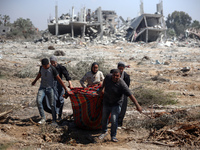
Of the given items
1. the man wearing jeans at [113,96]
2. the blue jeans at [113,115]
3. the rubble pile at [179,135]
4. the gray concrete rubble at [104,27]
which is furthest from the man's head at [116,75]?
the gray concrete rubble at [104,27]

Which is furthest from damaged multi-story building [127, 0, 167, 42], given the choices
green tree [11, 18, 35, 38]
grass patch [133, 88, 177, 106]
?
grass patch [133, 88, 177, 106]

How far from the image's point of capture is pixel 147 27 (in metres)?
34.8

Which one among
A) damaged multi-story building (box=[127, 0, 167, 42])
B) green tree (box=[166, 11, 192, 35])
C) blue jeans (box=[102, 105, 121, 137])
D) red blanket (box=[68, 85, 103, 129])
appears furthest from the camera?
green tree (box=[166, 11, 192, 35])

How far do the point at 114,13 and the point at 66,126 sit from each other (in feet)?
188

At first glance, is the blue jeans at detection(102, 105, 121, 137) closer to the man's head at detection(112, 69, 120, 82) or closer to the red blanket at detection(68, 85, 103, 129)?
the red blanket at detection(68, 85, 103, 129)

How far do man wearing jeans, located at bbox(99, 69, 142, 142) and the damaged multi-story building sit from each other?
3167 centimetres

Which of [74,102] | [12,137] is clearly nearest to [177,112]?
[74,102]

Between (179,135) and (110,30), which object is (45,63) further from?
(110,30)

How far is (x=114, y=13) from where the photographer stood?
59.1 metres

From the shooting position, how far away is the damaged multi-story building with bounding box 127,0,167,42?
116ft

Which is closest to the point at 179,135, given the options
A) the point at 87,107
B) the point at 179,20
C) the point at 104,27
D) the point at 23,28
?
the point at 87,107

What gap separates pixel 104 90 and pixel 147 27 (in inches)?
1277

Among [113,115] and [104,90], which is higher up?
[104,90]

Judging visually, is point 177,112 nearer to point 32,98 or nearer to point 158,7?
point 32,98
